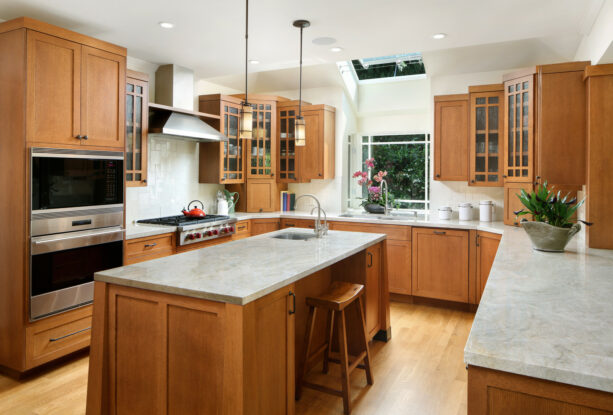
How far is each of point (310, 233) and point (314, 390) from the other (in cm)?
139

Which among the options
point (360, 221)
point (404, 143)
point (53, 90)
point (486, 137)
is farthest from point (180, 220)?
point (486, 137)

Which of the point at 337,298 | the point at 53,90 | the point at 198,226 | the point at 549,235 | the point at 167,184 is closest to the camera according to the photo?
the point at 337,298

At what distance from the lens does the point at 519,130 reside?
4.30 metres

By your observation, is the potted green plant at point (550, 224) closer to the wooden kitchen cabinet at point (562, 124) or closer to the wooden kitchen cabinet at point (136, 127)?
the wooden kitchen cabinet at point (562, 124)

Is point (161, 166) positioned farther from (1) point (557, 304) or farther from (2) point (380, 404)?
(1) point (557, 304)

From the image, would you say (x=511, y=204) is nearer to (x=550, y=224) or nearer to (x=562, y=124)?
(x=562, y=124)

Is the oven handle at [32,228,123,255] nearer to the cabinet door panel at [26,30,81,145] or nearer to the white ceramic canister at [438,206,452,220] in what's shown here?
the cabinet door panel at [26,30,81,145]

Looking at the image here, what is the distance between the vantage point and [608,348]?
123cm

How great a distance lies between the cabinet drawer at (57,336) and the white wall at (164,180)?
4.54 feet

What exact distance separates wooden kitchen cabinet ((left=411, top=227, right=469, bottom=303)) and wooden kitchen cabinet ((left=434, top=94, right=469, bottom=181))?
2.55 ft

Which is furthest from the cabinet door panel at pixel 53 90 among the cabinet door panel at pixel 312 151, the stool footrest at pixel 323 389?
the cabinet door panel at pixel 312 151

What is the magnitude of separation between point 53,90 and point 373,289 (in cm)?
290

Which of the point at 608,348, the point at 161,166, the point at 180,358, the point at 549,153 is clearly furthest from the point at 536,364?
the point at 161,166

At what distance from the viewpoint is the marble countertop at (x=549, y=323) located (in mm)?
1122
